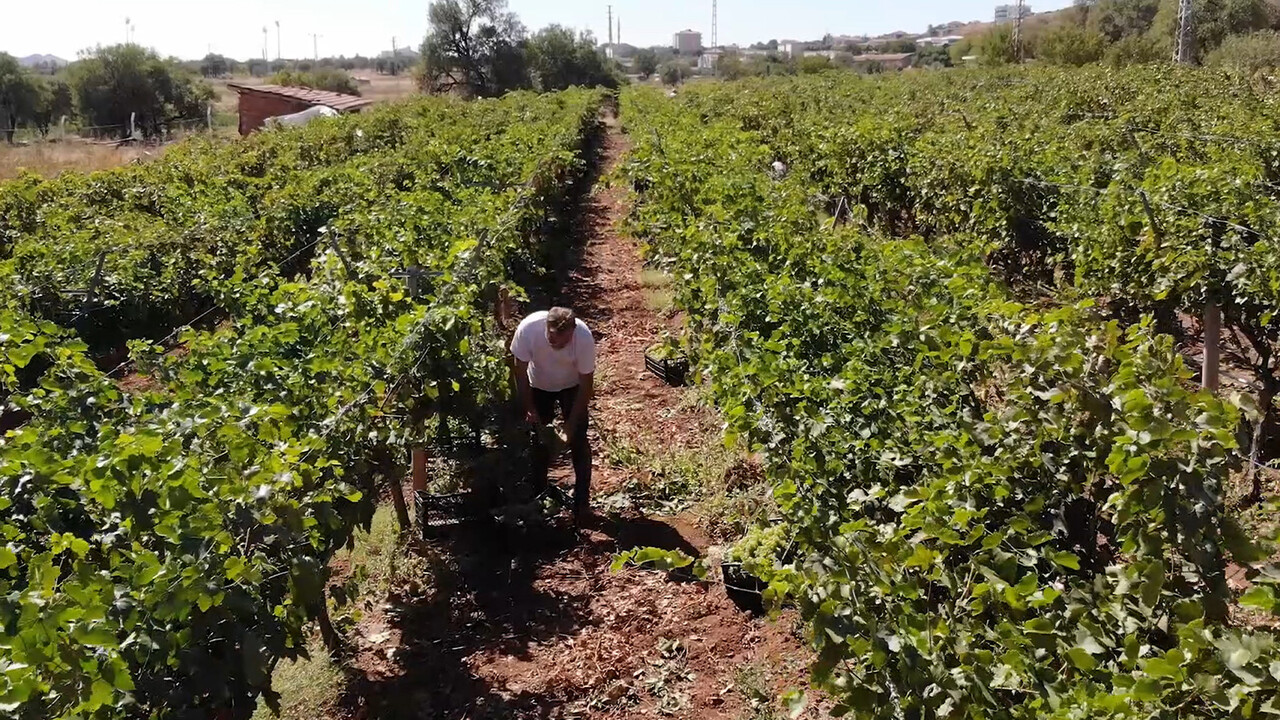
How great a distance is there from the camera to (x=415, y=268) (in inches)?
264

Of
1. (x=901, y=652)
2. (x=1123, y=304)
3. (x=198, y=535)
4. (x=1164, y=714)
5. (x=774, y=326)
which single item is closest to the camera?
(x=1164, y=714)

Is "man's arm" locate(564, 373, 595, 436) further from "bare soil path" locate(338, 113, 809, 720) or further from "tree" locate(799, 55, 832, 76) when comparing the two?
"tree" locate(799, 55, 832, 76)

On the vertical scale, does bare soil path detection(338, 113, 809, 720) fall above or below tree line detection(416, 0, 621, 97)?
below

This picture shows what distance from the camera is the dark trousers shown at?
5984 millimetres

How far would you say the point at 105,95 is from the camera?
150 feet

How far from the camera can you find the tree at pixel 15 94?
44.6m

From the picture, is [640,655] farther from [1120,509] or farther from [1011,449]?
[1120,509]

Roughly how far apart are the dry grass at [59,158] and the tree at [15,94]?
1638 cm

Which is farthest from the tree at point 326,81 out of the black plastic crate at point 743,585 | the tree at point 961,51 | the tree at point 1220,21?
the black plastic crate at point 743,585

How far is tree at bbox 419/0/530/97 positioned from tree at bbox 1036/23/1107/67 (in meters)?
29.0

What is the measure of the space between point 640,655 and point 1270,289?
4.72 m

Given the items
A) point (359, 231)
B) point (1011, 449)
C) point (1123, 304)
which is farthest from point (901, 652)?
point (359, 231)

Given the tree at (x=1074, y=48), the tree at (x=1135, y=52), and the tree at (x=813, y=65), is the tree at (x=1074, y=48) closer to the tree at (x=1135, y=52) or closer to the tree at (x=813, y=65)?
the tree at (x=1135, y=52)

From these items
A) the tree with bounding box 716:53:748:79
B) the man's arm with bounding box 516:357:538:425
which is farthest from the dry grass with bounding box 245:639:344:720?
the tree with bounding box 716:53:748:79
